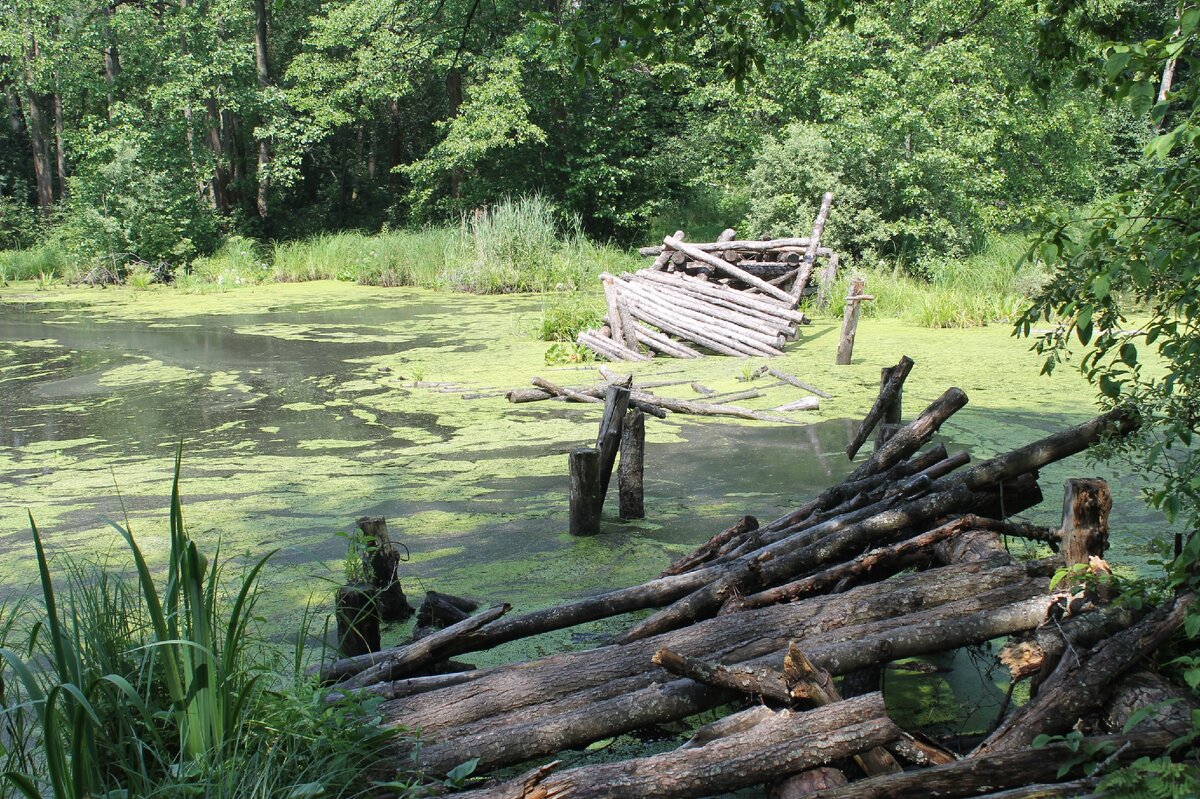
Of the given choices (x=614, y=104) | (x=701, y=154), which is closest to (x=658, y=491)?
(x=701, y=154)

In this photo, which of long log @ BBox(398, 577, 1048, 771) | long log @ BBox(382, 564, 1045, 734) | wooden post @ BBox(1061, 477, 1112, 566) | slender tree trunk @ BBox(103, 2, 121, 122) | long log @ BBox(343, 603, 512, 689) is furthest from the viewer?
slender tree trunk @ BBox(103, 2, 121, 122)

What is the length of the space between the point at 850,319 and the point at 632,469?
578cm

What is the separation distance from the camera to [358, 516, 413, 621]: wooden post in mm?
4461

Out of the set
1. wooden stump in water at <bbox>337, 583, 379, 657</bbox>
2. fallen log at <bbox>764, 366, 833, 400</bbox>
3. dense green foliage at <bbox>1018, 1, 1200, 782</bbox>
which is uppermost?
dense green foliage at <bbox>1018, 1, 1200, 782</bbox>

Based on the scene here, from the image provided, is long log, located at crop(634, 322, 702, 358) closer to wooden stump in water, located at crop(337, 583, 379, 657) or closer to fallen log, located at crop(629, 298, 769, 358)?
fallen log, located at crop(629, 298, 769, 358)

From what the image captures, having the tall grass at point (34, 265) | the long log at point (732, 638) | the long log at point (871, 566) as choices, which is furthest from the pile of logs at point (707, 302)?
the tall grass at point (34, 265)

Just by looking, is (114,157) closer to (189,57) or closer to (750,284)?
(189,57)

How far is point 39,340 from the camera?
15156 mm

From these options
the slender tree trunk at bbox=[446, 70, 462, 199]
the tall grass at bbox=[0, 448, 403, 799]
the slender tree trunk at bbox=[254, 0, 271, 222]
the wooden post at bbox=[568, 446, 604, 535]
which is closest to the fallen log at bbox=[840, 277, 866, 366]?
the wooden post at bbox=[568, 446, 604, 535]

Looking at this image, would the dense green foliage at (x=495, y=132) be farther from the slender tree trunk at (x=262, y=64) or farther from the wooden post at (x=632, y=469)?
the wooden post at (x=632, y=469)

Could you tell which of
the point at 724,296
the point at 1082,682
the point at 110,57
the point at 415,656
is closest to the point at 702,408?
the point at 724,296

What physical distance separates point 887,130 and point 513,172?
39.9 feet

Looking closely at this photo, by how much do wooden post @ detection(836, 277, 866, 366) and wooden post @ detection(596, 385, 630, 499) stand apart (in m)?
5.51

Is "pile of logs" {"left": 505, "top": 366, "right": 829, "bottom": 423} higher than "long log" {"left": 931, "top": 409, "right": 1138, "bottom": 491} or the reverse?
the reverse
